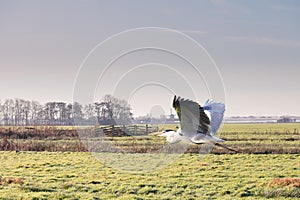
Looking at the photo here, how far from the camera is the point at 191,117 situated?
32.7ft

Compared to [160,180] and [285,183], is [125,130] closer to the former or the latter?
[160,180]

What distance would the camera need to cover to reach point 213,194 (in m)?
12.0

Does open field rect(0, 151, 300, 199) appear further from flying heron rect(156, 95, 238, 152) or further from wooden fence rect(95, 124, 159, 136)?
wooden fence rect(95, 124, 159, 136)

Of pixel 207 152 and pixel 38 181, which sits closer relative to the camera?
pixel 38 181

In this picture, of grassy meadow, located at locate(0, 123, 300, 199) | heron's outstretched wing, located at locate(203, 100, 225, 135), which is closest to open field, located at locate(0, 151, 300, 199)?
grassy meadow, located at locate(0, 123, 300, 199)

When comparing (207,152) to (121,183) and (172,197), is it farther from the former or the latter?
(172,197)

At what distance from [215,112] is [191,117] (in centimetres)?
202

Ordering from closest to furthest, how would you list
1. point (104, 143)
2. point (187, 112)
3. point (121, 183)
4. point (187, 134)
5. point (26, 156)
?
point (187, 112), point (187, 134), point (121, 183), point (26, 156), point (104, 143)

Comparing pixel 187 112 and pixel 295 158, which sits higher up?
pixel 187 112

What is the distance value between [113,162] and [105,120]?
713cm

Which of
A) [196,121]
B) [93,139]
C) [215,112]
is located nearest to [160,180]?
[215,112]

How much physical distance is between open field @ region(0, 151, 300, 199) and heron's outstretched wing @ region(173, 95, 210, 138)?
1821 millimetres

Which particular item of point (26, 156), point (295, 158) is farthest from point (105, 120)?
point (295, 158)

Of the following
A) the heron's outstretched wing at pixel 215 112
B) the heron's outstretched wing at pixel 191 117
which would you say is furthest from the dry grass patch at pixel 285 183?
the heron's outstretched wing at pixel 191 117
